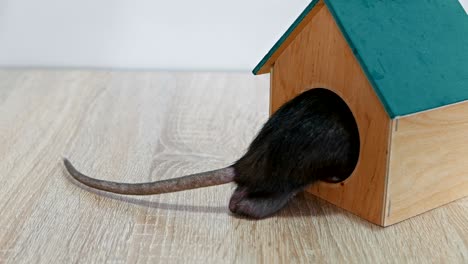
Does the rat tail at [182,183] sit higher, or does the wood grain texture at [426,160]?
the rat tail at [182,183]

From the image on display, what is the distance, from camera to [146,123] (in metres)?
1.74

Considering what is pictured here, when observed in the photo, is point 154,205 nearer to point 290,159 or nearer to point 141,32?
point 290,159

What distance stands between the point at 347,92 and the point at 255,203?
24 cm

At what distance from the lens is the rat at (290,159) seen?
119cm

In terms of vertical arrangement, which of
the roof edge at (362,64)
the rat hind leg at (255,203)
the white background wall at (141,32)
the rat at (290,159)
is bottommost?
the white background wall at (141,32)

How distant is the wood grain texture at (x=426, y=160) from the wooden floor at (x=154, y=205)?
0.03 m

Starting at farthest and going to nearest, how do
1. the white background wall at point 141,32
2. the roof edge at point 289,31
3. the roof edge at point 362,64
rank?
the white background wall at point 141,32 → the roof edge at point 289,31 → the roof edge at point 362,64

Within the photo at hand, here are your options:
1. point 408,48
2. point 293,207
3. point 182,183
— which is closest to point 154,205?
point 182,183

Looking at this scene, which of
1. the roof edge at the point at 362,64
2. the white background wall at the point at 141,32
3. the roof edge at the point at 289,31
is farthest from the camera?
the white background wall at the point at 141,32

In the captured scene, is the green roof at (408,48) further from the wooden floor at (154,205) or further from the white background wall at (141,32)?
the white background wall at (141,32)

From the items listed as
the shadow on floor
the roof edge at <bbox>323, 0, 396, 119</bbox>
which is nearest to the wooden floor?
the shadow on floor

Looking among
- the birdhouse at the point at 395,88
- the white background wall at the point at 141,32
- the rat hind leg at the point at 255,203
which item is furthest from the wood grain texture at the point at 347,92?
the white background wall at the point at 141,32

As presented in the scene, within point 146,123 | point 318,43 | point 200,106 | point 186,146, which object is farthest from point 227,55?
point 318,43

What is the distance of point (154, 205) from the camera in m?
1.29
